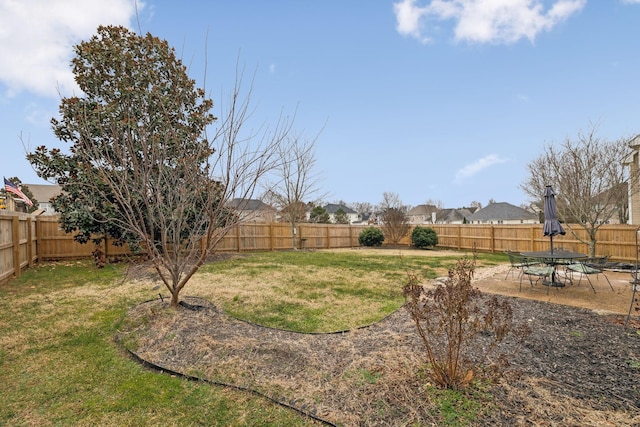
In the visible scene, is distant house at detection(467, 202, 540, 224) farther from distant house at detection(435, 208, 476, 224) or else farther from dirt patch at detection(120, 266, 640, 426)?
dirt patch at detection(120, 266, 640, 426)

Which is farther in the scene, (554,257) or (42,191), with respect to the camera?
(42,191)

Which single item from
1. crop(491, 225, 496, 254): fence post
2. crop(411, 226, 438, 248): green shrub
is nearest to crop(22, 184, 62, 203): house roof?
crop(411, 226, 438, 248): green shrub

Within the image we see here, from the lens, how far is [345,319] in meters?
4.82

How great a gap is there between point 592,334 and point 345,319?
313cm

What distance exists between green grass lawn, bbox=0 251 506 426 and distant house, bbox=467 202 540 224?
3537 cm

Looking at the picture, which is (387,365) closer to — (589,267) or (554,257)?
(554,257)

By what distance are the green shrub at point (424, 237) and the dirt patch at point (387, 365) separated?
511 inches

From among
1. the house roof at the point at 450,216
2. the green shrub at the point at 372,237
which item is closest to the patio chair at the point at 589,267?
the green shrub at the point at 372,237

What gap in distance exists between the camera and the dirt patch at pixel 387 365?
95.0 inches

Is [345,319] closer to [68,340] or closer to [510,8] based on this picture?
[68,340]

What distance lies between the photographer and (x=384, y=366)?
3.12 metres

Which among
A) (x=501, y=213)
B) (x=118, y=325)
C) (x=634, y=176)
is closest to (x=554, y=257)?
(x=118, y=325)

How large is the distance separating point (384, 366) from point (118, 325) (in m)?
3.61

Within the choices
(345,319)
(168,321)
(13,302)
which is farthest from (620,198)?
(13,302)
